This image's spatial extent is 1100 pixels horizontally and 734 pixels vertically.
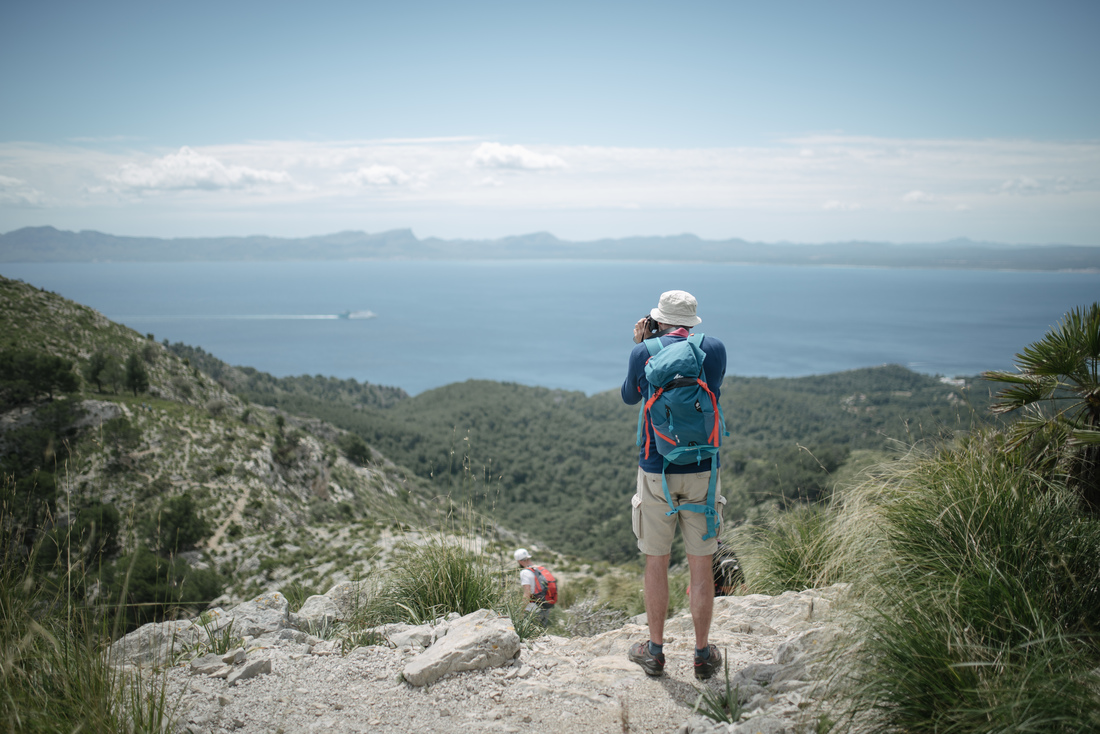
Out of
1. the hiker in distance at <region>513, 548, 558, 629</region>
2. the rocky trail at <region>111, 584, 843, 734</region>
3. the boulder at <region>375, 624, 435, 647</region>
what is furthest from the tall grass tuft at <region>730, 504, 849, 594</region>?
the boulder at <region>375, 624, 435, 647</region>

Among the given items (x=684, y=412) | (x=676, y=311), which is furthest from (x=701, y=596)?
(x=676, y=311)

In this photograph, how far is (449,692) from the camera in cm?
287

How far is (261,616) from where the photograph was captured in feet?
12.7

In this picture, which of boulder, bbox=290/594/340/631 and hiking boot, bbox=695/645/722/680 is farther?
boulder, bbox=290/594/340/631

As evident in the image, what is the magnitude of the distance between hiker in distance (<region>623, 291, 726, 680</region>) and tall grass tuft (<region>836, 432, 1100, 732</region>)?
2.65ft

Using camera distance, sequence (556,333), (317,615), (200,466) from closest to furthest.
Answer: (317,615) < (200,466) < (556,333)

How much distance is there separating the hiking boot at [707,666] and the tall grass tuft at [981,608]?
86 cm

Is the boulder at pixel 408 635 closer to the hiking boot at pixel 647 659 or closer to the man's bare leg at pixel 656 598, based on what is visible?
the hiking boot at pixel 647 659

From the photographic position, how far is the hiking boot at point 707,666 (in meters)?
2.91

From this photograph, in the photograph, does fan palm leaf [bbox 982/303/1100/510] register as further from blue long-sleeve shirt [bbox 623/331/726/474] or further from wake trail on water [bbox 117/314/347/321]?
wake trail on water [bbox 117/314/347/321]

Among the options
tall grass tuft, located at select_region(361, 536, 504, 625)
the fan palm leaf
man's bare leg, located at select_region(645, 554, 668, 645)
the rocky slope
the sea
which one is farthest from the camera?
the sea

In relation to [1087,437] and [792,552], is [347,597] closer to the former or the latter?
[792,552]

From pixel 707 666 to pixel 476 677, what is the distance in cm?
126

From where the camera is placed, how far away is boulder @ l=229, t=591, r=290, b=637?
145 inches
